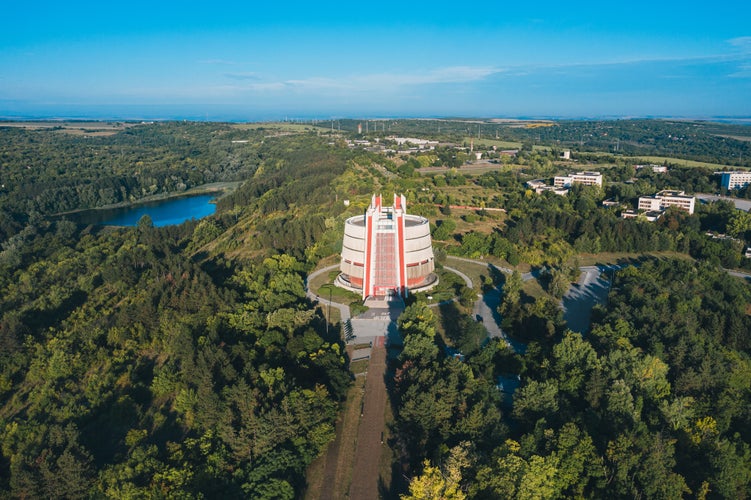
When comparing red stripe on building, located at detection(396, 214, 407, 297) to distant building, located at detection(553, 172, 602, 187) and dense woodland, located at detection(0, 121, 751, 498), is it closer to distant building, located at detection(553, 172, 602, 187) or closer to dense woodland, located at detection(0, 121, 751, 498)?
dense woodland, located at detection(0, 121, 751, 498)

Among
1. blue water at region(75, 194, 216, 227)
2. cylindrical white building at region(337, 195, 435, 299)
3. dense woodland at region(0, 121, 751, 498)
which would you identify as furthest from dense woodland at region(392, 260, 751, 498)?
blue water at region(75, 194, 216, 227)

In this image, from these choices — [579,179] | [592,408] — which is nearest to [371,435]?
[592,408]

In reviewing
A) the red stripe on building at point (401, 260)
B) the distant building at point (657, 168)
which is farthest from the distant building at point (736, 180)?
the red stripe on building at point (401, 260)

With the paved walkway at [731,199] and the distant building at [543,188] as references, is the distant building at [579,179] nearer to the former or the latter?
the distant building at [543,188]

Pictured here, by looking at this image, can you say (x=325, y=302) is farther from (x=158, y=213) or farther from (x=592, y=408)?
(x=158, y=213)

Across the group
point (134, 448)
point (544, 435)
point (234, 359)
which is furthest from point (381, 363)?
point (134, 448)

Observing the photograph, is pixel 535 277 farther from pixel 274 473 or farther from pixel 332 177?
pixel 332 177
